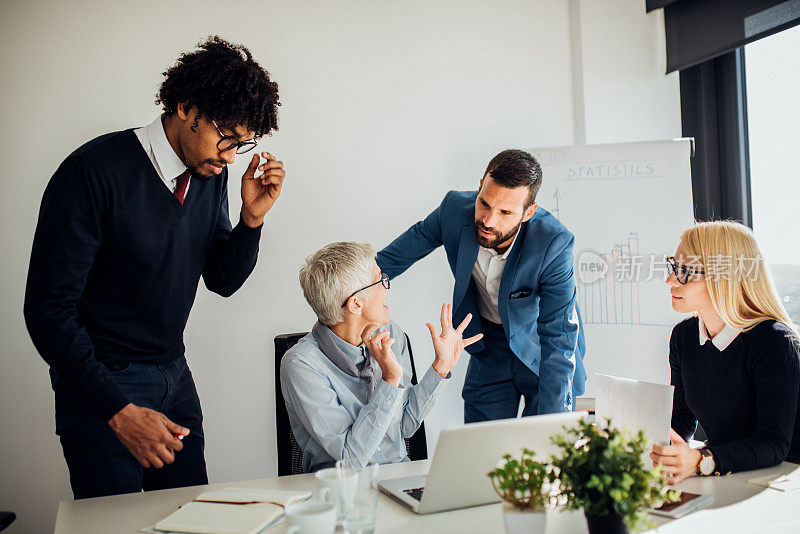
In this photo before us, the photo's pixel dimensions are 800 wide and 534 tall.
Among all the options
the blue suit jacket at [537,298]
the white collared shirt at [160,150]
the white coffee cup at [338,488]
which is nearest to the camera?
the white coffee cup at [338,488]

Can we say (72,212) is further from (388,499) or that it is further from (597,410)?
(597,410)

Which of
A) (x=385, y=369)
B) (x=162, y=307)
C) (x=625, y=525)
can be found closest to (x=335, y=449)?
(x=385, y=369)

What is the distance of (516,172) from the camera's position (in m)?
2.30

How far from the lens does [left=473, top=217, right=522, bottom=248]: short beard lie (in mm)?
2371

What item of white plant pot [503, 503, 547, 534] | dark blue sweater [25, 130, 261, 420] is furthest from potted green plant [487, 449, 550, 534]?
dark blue sweater [25, 130, 261, 420]

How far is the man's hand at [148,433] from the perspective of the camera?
4.92 feet

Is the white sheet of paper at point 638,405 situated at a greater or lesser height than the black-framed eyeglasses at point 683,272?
lesser

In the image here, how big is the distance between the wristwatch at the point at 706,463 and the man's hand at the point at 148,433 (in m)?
1.20

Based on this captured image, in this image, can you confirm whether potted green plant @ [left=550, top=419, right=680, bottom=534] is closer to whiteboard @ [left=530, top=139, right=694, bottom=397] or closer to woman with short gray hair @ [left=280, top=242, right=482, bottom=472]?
woman with short gray hair @ [left=280, top=242, right=482, bottom=472]

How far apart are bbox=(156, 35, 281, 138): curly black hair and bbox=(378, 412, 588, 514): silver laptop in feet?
3.34

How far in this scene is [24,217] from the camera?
288 cm

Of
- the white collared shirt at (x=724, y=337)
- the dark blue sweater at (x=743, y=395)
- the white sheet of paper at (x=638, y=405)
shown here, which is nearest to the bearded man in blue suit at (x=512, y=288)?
the dark blue sweater at (x=743, y=395)

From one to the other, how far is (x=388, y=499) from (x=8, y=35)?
2718 mm

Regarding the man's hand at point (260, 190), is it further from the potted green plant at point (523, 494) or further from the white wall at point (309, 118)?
the potted green plant at point (523, 494)
